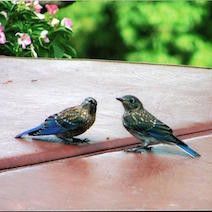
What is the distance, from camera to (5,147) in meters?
1.98

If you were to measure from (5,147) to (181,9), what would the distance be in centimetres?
532

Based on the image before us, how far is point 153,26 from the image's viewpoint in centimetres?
724

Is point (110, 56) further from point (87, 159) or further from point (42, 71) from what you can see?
point (87, 159)

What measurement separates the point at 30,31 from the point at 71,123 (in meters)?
2.48

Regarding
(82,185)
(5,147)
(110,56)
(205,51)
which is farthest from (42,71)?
(110,56)

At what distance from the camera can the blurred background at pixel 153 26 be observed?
7.11 metres

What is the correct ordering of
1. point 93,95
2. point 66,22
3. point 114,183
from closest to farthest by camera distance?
point 114,183, point 93,95, point 66,22

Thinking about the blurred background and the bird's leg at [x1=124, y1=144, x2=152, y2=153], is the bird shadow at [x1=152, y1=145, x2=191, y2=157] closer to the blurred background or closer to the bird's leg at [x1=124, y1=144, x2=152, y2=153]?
the bird's leg at [x1=124, y1=144, x2=152, y2=153]

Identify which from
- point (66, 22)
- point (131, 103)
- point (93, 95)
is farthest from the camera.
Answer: point (66, 22)

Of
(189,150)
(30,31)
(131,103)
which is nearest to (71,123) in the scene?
(131,103)

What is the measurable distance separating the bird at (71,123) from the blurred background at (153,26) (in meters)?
5.01

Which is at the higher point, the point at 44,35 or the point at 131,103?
the point at 131,103

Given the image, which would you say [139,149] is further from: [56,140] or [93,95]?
[93,95]

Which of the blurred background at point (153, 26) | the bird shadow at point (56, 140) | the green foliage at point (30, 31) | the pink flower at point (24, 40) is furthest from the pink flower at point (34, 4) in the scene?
the bird shadow at point (56, 140)
